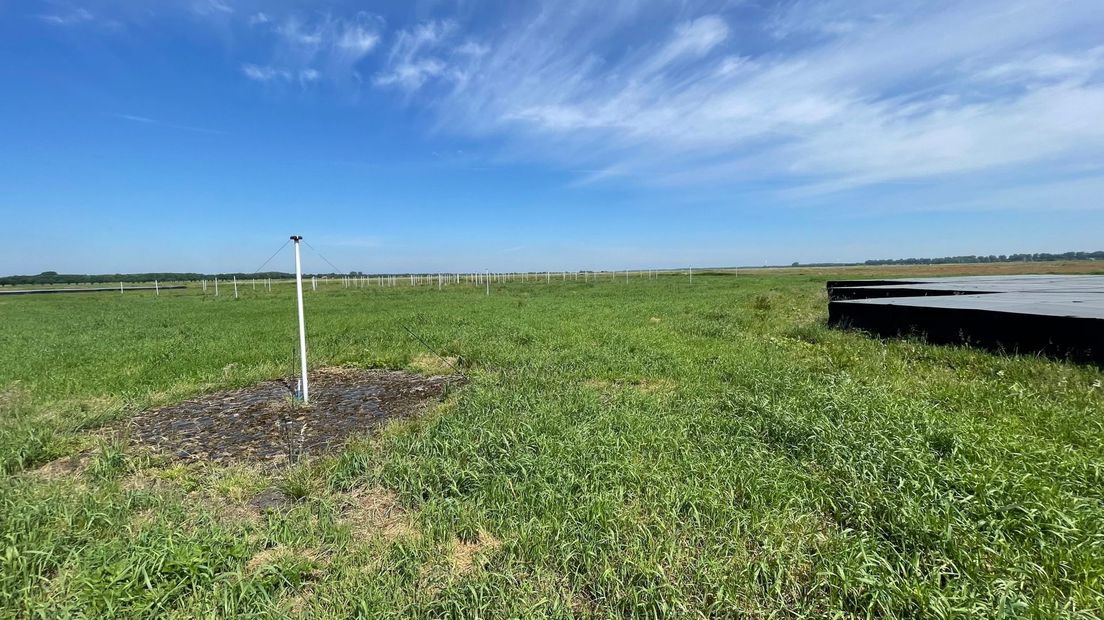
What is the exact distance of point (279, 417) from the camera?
4.42 metres

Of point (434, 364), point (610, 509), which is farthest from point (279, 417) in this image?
point (610, 509)

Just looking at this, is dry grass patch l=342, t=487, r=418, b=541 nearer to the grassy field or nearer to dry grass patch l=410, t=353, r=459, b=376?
the grassy field

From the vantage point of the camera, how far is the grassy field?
1.92 m

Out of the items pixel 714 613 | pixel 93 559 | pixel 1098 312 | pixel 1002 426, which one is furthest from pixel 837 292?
pixel 93 559

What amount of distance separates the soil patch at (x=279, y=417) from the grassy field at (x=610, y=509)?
28 cm

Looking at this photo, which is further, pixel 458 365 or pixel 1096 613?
pixel 458 365

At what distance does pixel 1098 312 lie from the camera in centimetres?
595

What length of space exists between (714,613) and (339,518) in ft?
6.63

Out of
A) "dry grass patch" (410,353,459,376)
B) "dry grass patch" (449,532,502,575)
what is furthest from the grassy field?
"dry grass patch" (410,353,459,376)

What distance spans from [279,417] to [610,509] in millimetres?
3531

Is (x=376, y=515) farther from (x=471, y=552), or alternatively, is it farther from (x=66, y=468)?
(x=66, y=468)

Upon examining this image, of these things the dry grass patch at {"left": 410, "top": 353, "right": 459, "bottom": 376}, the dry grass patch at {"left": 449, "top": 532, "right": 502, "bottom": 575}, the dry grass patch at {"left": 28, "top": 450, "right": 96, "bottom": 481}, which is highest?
the dry grass patch at {"left": 410, "top": 353, "right": 459, "bottom": 376}

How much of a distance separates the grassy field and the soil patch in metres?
0.28

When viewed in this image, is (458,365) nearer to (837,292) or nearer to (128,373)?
(128,373)
